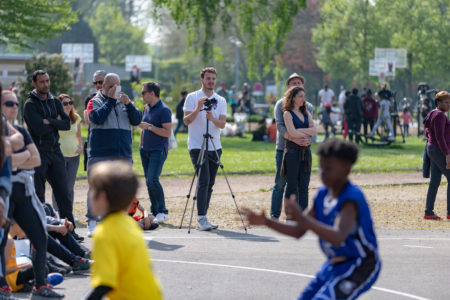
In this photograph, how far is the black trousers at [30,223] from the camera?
707 centimetres

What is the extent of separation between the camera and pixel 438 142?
1235cm

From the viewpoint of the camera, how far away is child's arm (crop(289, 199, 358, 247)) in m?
4.74

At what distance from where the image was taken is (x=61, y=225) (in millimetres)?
8586

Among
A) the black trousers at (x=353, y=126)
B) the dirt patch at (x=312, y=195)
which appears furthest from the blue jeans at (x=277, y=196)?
the black trousers at (x=353, y=126)

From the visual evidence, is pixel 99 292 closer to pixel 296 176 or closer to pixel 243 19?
pixel 296 176

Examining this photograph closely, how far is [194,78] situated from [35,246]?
9187 cm

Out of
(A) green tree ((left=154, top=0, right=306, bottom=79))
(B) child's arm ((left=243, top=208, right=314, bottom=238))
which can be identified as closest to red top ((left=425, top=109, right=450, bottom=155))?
(B) child's arm ((left=243, top=208, right=314, bottom=238))

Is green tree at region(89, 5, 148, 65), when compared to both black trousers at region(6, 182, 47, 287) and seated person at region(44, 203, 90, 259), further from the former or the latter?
black trousers at region(6, 182, 47, 287)

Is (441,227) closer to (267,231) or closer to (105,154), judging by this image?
(267,231)

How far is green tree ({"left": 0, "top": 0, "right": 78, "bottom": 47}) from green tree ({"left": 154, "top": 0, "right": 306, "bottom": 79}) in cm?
412

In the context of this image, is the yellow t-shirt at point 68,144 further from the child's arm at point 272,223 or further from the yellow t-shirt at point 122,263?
the yellow t-shirt at point 122,263

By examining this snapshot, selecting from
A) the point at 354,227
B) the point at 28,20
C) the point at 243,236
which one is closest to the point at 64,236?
the point at 243,236

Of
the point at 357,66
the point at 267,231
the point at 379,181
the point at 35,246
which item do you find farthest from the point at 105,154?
the point at 357,66

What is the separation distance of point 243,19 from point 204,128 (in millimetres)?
22848
